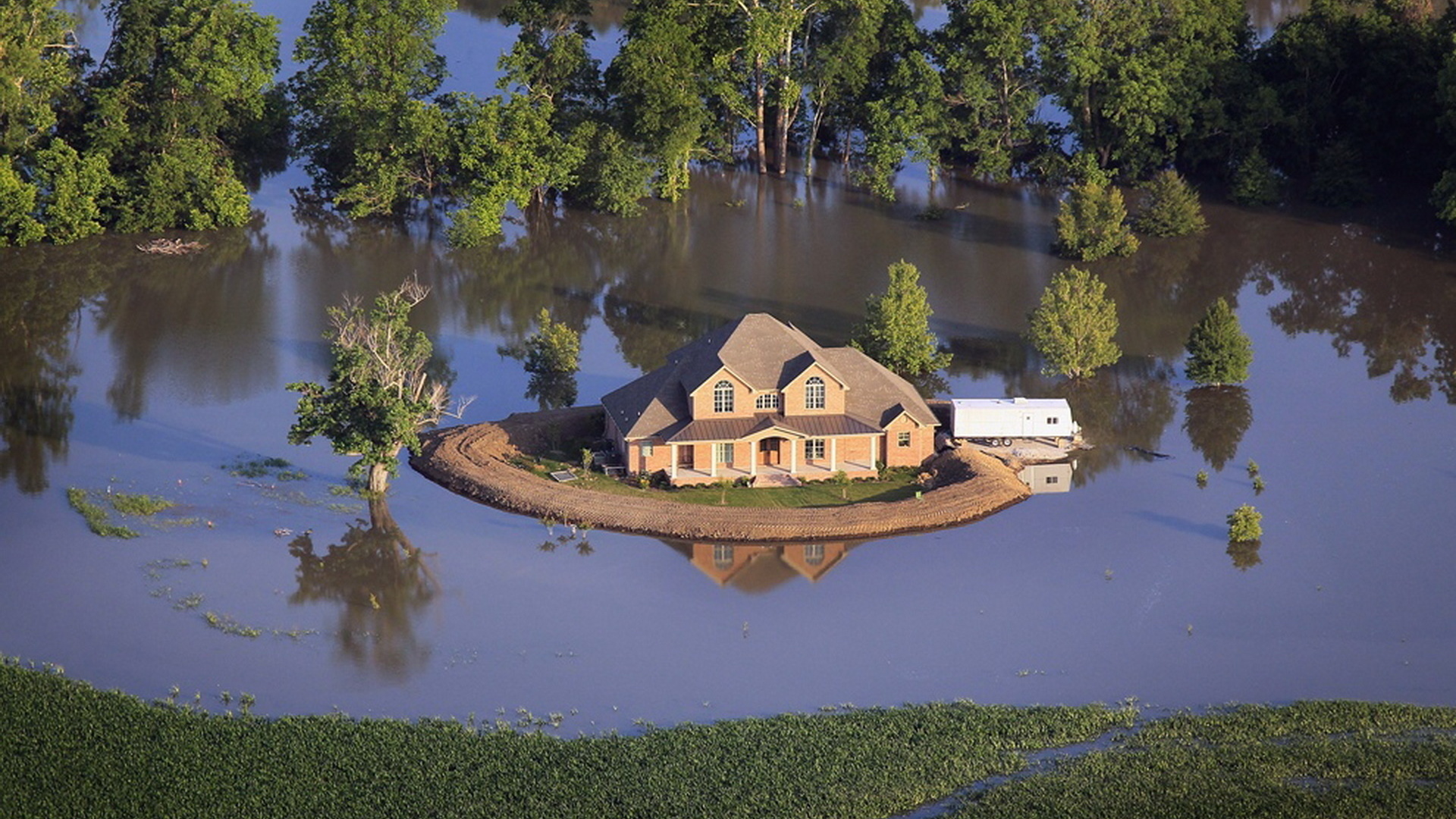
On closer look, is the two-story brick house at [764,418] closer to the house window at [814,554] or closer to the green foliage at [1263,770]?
the house window at [814,554]

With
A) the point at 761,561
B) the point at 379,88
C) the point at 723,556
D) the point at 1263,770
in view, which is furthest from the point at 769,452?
the point at 379,88

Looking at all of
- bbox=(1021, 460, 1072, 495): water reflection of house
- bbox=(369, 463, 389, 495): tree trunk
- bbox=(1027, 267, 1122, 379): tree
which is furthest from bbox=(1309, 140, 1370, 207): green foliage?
bbox=(369, 463, 389, 495): tree trunk

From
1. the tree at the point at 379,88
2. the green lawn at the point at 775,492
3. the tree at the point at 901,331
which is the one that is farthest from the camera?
the tree at the point at 379,88

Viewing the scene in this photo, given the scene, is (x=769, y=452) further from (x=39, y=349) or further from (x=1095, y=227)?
(x=39, y=349)

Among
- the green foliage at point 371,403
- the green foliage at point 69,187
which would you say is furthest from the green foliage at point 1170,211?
the green foliage at point 69,187

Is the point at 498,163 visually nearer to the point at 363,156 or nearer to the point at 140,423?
the point at 363,156

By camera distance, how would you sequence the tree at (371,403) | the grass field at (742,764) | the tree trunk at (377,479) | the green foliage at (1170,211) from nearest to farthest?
1. the grass field at (742,764)
2. the tree at (371,403)
3. the tree trunk at (377,479)
4. the green foliage at (1170,211)
